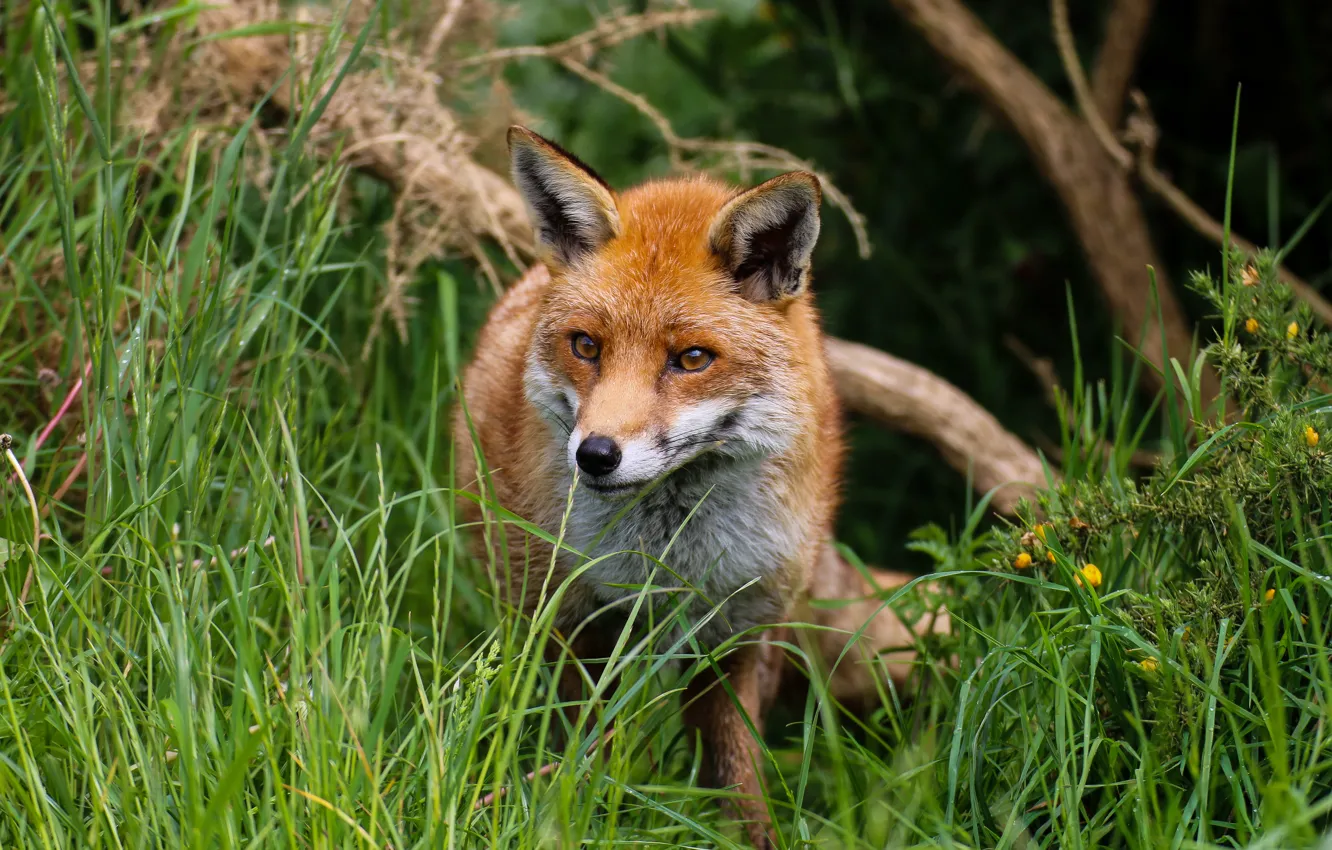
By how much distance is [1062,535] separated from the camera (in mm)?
3035

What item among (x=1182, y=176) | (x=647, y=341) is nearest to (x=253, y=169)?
(x=647, y=341)

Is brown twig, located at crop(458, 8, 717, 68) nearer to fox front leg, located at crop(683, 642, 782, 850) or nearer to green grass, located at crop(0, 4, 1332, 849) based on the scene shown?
green grass, located at crop(0, 4, 1332, 849)

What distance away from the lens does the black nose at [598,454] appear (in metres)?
A: 2.87

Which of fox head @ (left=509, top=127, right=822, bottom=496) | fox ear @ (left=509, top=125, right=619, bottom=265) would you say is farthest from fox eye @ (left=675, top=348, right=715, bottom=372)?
fox ear @ (left=509, top=125, right=619, bottom=265)

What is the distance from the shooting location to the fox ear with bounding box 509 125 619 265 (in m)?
3.30

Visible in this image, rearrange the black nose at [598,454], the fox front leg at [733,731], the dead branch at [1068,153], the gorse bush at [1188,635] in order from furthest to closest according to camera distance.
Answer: the dead branch at [1068,153] < the fox front leg at [733,731] < the black nose at [598,454] < the gorse bush at [1188,635]

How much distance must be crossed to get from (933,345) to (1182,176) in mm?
1473

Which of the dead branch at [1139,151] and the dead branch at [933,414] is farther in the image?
the dead branch at [933,414]

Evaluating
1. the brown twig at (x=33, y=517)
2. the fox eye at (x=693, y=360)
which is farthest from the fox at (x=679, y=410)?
the brown twig at (x=33, y=517)

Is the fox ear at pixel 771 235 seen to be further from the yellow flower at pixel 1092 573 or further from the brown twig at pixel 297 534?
the brown twig at pixel 297 534

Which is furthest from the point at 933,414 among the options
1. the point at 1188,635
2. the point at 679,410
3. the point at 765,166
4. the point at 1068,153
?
the point at 1188,635

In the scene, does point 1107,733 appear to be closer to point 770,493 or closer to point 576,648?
point 770,493

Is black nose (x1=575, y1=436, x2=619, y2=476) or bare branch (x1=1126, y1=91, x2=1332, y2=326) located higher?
bare branch (x1=1126, y1=91, x2=1332, y2=326)

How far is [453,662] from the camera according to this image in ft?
9.66
